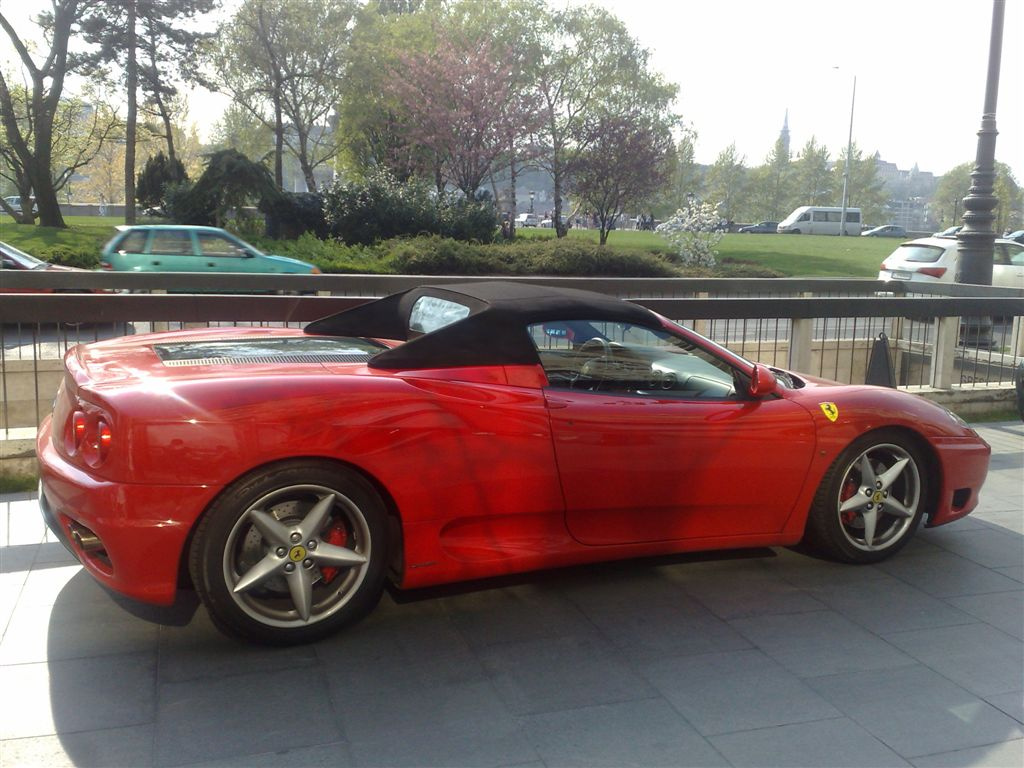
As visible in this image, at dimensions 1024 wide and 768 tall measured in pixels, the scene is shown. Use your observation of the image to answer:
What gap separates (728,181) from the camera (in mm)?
94000

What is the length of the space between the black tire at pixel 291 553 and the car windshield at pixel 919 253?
1863cm

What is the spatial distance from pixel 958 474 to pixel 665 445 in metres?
1.88

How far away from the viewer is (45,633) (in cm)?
400

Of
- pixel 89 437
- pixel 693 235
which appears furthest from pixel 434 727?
pixel 693 235

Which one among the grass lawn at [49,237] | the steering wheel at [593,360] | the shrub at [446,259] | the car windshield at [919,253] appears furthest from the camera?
the grass lawn at [49,237]

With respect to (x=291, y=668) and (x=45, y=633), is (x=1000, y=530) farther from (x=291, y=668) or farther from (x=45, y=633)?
(x=45, y=633)

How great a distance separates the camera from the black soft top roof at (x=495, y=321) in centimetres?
423

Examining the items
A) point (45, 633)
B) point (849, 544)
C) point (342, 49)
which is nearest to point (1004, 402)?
point (849, 544)

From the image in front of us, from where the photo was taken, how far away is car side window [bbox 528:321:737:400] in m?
4.51

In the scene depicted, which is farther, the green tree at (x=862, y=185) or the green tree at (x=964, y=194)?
the green tree at (x=862, y=185)

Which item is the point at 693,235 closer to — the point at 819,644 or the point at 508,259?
the point at 508,259

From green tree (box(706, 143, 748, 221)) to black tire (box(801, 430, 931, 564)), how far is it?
90705 millimetres

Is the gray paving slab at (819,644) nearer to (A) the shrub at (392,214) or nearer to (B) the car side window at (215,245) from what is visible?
(B) the car side window at (215,245)

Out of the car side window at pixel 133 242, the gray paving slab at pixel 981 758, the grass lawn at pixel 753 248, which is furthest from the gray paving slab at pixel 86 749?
the grass lawn at pixel 753 248
